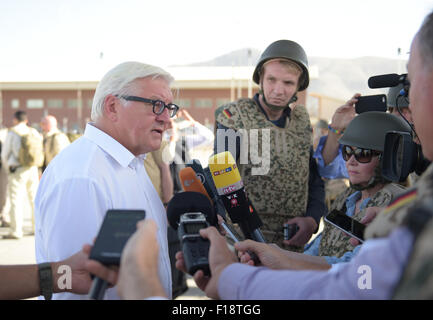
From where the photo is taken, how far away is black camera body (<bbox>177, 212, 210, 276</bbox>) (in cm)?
140

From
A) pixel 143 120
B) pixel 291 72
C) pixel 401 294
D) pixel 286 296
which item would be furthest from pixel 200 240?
pixel 291 72

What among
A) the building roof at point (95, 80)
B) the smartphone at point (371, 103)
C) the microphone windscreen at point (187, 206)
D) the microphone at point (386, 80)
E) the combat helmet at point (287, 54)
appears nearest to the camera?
the microphone windscreen at point (187, 206)

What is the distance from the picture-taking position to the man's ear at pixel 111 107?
217 cm

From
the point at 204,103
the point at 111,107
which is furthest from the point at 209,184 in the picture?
the point at 204,103

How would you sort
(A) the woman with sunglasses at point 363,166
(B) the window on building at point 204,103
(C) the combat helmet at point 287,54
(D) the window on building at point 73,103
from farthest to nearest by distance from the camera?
(D) the window on building at point 73,103 < (B) the window on building at point 204,103 < (C) the combat helmet at point 287,54 < (A) the woman with sunglasses at point 363,166

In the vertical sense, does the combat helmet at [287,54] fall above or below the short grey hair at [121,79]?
above

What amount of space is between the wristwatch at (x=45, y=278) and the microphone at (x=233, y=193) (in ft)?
3.11

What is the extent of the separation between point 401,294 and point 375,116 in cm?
211

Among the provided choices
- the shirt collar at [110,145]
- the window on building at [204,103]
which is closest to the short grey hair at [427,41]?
the shirt collar at [110,145]

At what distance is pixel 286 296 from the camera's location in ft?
3.97

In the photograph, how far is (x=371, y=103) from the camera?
3.13 m

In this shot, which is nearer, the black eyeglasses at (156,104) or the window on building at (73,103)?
the black eyeglasses at (156,104)

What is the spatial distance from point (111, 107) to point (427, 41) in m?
1.53

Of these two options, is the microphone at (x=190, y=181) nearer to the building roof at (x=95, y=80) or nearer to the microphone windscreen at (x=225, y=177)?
the microphone windscreen at (x=225, y=177)
